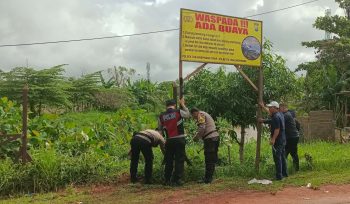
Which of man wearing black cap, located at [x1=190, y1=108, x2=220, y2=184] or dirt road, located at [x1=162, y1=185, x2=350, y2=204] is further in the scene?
man wearing black cap, located at [x1=190, y1=108, x2=220, y2=184]

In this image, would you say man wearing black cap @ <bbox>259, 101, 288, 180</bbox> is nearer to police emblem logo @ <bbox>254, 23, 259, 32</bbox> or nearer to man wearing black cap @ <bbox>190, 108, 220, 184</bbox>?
man wearing black cap @ <bbox>190, 108, 220, 184</bbox>

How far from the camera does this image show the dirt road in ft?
25.3

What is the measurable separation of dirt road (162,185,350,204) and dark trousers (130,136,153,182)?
1413mm

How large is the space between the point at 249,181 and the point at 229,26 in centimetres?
348

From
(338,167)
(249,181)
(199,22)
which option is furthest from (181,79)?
(338,167)

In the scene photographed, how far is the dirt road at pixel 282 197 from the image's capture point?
7.71 meters

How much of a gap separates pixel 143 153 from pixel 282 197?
3048 mm

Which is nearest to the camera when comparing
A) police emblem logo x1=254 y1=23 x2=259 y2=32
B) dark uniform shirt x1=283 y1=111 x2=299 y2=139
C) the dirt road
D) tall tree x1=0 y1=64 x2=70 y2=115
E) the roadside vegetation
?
the dirt road

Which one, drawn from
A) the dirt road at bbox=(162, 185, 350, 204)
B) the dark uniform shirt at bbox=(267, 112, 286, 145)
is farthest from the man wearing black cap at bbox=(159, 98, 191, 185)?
the dark uniform shirt at bbox=(267, 112, 286, 145)

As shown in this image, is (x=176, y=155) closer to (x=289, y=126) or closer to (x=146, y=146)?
(x=146, y=146)

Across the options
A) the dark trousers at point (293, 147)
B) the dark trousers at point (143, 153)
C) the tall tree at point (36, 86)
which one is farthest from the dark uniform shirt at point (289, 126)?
the tall tree at point (36, 86)

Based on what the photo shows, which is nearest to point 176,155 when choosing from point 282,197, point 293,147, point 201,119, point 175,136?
point 175,136

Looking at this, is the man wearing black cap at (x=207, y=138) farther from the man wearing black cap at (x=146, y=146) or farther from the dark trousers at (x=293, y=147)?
the dark trousers at (x=293, y=147)

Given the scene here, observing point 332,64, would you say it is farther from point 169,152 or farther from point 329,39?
point 169,152
